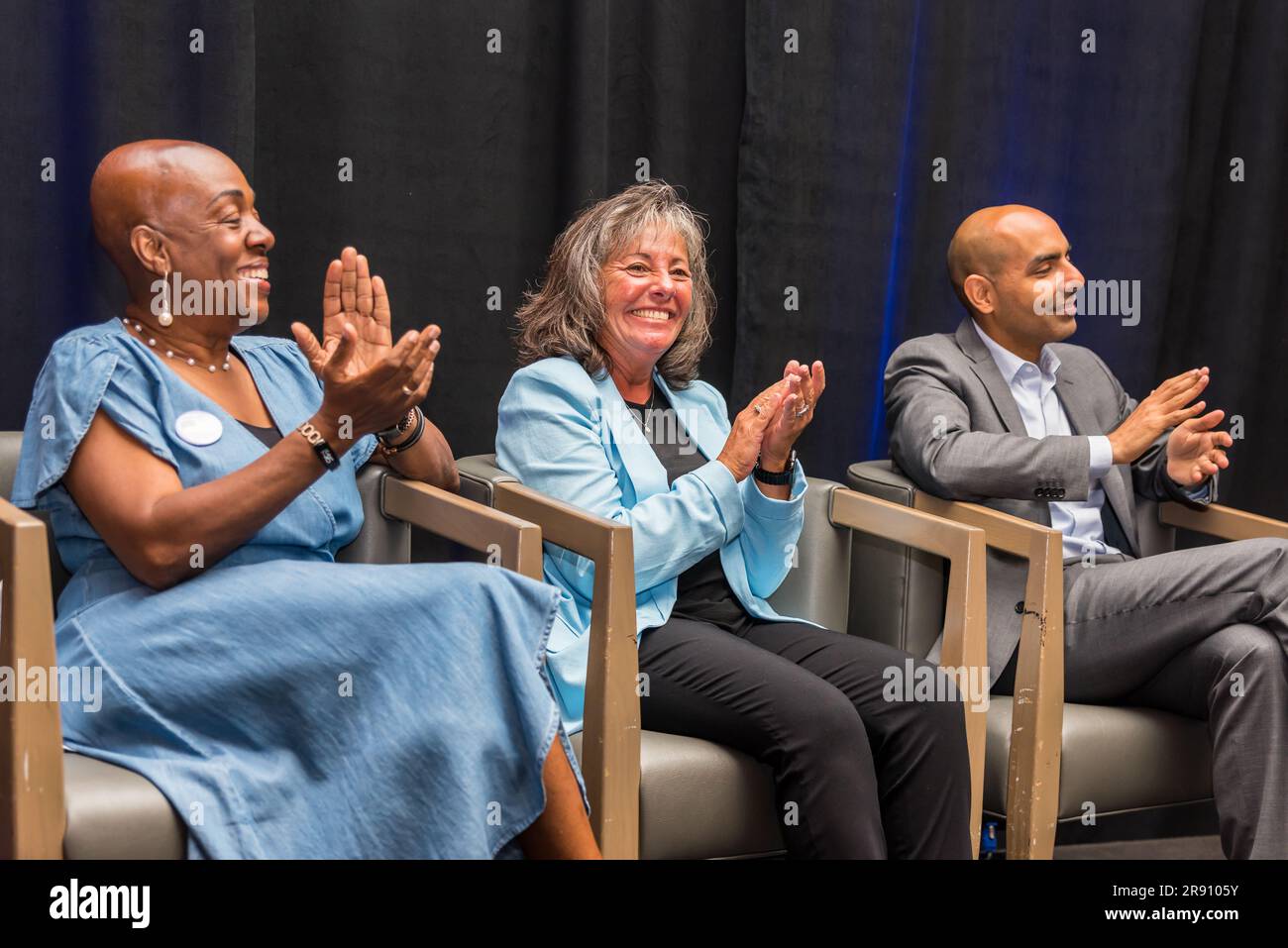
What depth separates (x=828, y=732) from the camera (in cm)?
207

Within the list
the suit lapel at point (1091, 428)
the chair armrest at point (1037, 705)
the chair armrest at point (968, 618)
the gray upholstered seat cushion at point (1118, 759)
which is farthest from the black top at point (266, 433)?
the suit lapel at point (1091, 428)

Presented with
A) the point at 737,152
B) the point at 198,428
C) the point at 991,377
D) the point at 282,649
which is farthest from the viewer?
the point at 737,152

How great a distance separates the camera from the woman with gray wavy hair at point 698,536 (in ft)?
6.86

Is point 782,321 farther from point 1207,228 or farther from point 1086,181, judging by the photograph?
point 1207,228

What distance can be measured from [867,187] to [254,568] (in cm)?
169

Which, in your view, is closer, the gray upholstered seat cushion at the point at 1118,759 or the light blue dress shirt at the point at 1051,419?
the gray upholstered seat cushion at the point at 1118,759

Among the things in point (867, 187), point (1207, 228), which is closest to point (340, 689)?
point (867, 187)

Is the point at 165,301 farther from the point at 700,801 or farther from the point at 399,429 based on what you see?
the point at 700,801

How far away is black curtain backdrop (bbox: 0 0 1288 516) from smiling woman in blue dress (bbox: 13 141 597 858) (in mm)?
605

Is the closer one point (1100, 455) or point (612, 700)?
point (612, 700)

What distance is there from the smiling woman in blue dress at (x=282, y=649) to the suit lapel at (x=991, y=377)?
3.61ft

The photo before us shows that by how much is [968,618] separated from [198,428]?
46.8 inches

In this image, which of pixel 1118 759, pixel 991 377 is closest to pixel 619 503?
pixel 991 377

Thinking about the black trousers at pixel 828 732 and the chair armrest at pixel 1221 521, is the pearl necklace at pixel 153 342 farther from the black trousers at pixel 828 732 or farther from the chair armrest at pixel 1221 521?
the chair armrest at pixel 1221 521
